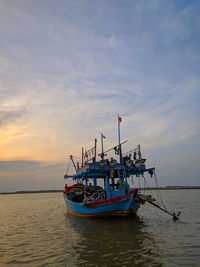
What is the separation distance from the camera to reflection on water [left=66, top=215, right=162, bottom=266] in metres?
8.95

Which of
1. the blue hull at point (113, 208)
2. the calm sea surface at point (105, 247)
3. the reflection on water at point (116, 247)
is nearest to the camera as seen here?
the reflection on water at point (116, 247)

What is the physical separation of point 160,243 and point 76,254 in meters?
4.56

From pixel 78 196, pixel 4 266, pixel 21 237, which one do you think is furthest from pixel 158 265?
pixel 78 196

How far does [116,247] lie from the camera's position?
10.9 meters

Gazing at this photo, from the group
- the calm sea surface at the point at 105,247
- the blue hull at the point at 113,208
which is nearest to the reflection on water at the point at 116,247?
the calm sea surface at the point at 105,247

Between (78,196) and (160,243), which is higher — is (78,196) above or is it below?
above

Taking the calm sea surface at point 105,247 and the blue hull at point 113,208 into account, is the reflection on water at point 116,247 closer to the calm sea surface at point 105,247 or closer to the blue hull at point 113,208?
the calm sea surface at point 105,247

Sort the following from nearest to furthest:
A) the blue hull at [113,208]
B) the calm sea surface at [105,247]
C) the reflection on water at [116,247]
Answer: the reflection on water at [116,247], the calm sea surface at [105,247], the blue hull at [113,208]

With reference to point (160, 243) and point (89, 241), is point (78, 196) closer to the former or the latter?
point (89, 241)

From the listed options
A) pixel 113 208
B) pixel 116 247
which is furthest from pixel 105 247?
pixel 113 208

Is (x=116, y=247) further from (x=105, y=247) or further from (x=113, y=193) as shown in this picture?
(x=113, y=193)

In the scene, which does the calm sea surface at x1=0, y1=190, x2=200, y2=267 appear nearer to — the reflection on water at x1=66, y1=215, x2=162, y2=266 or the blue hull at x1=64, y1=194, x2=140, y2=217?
the reflection on water at x1=66, y1=215, x2=162, y2=266

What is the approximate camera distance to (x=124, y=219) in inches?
743

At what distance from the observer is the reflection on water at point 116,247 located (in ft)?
29.4
